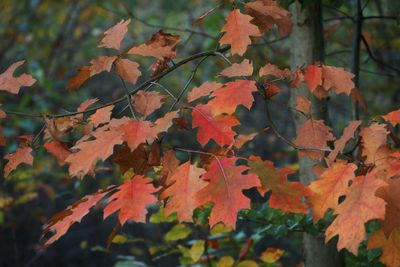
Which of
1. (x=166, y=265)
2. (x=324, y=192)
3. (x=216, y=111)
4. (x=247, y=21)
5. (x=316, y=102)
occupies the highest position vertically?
(x=247, y=21)

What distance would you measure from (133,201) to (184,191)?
0.37ft

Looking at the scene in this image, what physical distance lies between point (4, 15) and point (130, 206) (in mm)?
4632

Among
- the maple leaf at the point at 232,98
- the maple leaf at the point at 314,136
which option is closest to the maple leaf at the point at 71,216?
the maple leaf at the point at 232,98

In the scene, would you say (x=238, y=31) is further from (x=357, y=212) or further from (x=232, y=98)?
(x=357, y=212)

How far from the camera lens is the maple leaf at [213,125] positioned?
122 cm

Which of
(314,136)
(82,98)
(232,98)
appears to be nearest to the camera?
(232,98)

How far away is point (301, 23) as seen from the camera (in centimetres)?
198

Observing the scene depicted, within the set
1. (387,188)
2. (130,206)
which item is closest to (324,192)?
(387,188)

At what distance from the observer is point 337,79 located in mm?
1401

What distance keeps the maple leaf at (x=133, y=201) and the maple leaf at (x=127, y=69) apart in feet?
1.15

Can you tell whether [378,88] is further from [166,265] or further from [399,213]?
[399,213]

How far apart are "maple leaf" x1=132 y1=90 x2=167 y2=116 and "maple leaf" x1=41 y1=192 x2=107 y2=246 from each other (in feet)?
0.78

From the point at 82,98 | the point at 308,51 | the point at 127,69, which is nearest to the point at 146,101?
the point at 127,69

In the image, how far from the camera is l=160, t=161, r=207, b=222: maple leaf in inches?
43.8
